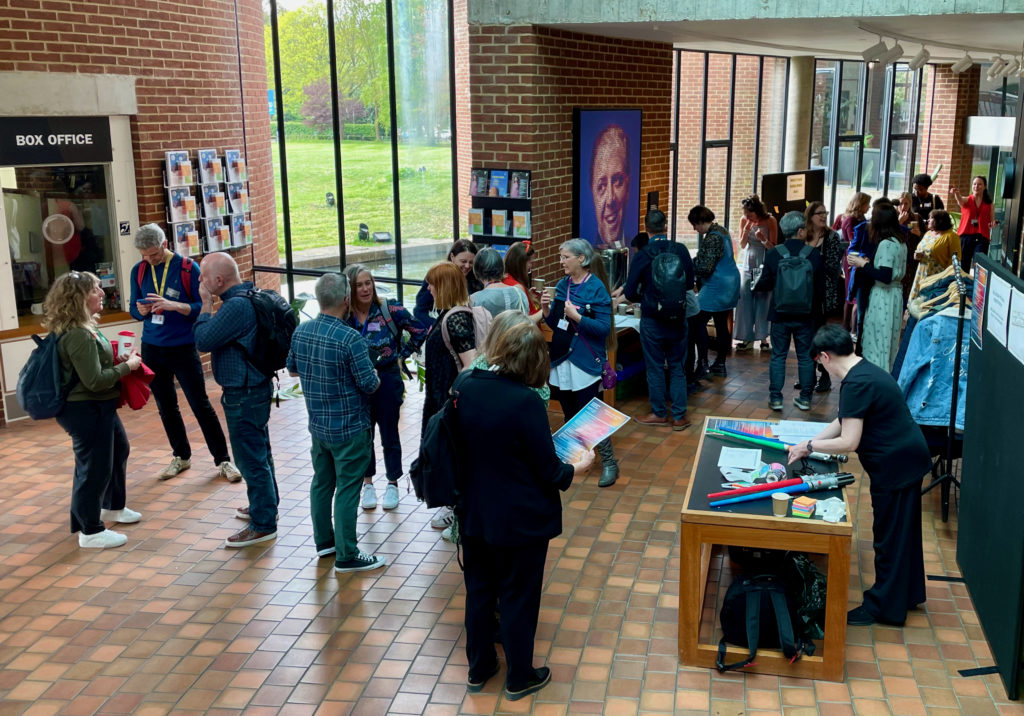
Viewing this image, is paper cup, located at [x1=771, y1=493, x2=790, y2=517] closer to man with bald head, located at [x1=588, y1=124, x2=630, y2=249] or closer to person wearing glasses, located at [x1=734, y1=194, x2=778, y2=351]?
man with bald head, located at [x1=588, y1=124, x2=630, y2=249]

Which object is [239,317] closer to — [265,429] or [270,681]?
[265,429]

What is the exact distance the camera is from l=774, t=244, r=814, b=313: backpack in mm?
7828

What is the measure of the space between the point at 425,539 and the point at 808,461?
2.43m

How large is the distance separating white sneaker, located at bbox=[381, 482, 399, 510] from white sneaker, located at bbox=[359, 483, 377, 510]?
7 centimetres

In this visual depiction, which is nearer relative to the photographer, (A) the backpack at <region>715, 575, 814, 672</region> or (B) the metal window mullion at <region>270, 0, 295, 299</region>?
(A) the backpack at <region>715, 575, 814, 672</region>

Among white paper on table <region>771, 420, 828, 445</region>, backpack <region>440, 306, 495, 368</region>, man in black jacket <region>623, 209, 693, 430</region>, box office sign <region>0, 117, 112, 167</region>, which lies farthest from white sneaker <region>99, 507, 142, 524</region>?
white paper on table <region>771, 420, 828, 445</region>

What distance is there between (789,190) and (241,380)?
30.9 ft

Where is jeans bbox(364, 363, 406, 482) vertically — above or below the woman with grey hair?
below

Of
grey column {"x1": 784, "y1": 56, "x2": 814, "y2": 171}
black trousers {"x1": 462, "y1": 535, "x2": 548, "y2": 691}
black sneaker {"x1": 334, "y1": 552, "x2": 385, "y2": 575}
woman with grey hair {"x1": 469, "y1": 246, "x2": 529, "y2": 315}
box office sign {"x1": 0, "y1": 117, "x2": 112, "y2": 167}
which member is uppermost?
grey column {"x1": 784, "y1": 56, "x2": 814, "y2": 171}

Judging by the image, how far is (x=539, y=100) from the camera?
27.1 ft

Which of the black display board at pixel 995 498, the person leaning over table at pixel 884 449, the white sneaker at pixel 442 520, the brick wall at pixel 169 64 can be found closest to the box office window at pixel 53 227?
the brick wall at pixel 169 64

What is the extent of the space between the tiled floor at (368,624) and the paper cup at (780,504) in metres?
0.83

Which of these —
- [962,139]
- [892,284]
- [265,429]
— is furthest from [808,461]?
[962,139]

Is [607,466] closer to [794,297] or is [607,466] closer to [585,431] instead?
[585,431]
